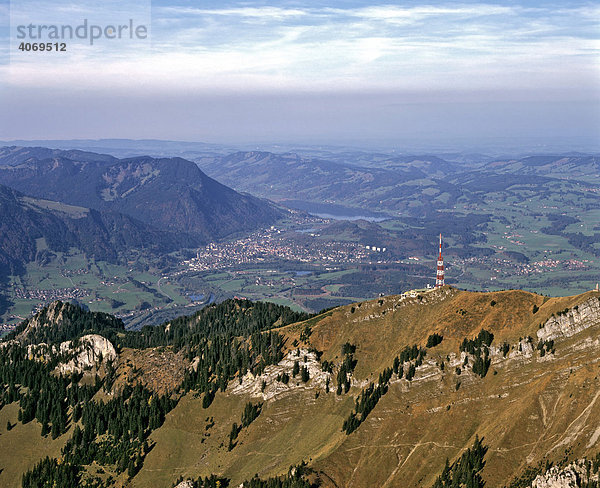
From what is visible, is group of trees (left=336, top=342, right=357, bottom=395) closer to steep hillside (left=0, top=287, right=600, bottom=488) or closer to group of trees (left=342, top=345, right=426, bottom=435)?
steep hillside (left=0, top=287, right=600, bottom=488)

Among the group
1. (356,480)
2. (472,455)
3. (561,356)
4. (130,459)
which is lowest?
(130,459)

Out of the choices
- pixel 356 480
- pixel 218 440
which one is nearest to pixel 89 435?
pixel 218 440

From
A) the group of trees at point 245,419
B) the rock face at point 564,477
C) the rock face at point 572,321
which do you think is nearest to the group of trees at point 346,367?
the group of trees at point 245,419

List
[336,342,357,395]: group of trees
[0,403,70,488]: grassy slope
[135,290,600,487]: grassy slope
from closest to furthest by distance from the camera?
1. [135,290,600,487]: grassy slope
2. [336,342,357,395]: group of trees
3. [0,403,70,488]: grassy slope

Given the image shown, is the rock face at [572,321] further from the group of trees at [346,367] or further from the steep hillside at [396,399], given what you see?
the group of trees at [346,367]

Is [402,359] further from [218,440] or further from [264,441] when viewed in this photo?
[218,440]

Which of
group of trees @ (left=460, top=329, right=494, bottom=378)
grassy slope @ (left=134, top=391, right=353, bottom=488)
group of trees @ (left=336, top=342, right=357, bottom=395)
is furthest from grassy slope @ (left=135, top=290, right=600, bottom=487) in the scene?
group of trees @ (left=336, top=342, right=357, bottom=395)
